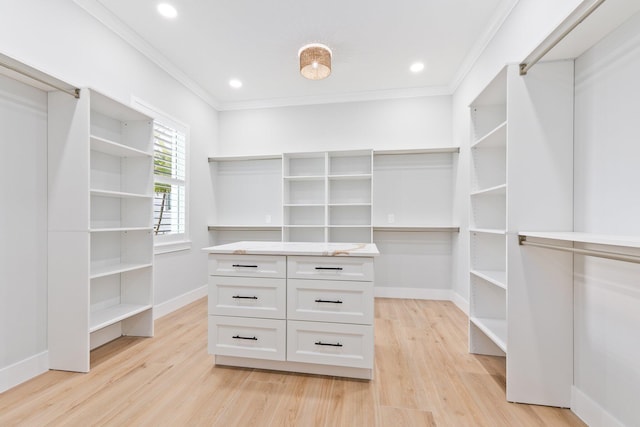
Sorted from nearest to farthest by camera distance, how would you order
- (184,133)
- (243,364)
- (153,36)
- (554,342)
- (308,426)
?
1. (308,426)
2. (554,342)
3. (243,364)
4. (153,36)
5. (184,133)

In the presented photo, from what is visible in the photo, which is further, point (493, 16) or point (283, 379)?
point (493, 16)

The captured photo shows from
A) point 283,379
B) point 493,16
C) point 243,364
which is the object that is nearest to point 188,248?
point 243,364

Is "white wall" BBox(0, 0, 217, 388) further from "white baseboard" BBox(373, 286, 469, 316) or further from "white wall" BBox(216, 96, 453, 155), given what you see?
"white baseboard" BBox(373, 286, 469, 316)

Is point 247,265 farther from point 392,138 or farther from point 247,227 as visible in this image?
point 392,138

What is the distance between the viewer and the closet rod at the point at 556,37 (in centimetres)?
128

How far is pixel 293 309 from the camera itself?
79.4 inches

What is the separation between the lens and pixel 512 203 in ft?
A: 5.82

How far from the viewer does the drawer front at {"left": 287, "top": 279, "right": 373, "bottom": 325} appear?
193 cm

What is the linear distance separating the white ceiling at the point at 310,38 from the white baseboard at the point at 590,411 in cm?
287

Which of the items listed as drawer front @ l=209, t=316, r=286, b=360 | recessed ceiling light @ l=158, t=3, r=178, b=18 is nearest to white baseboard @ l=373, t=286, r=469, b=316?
drawer front @ l=209, t=316, r=286, b=360

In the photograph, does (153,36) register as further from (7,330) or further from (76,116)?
(7,330)

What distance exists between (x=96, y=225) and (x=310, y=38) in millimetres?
2680

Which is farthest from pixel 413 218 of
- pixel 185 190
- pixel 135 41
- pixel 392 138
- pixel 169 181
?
pixel 135 41

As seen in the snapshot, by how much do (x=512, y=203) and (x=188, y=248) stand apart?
3566mm
